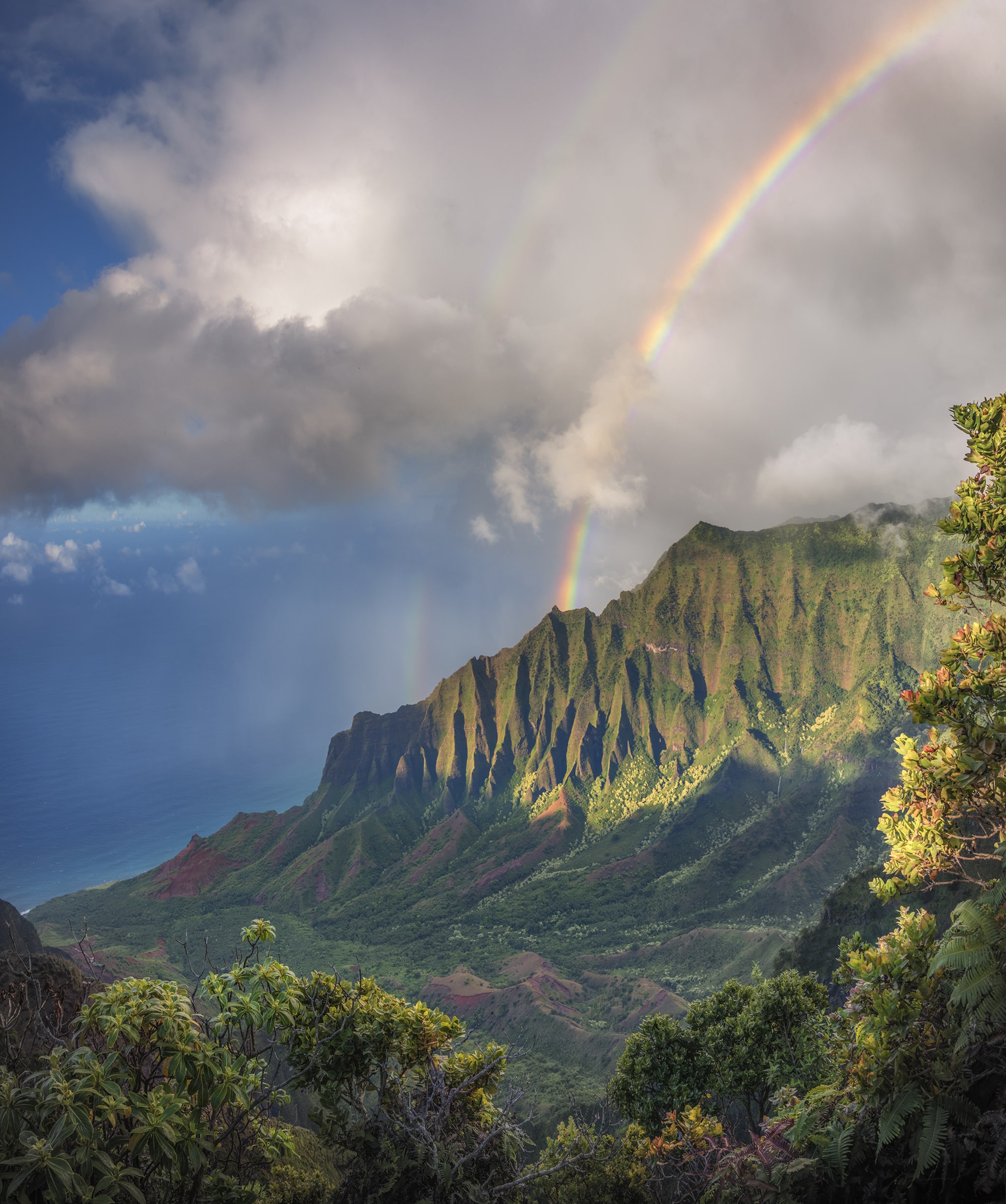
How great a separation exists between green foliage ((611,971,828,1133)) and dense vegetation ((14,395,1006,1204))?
14674 millimetres

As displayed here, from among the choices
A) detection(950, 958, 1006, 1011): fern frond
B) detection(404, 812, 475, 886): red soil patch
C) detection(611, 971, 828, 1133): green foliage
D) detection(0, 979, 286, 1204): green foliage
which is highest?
detection(0, 979, 286, 1204): green foliage

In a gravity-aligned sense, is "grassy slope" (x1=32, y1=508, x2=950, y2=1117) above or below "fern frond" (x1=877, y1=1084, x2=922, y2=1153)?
below

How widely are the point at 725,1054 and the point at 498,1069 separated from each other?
21.0 meters

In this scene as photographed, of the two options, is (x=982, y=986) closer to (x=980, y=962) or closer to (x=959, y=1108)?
(x=980, y=962)

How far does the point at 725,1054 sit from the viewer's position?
27812 mm

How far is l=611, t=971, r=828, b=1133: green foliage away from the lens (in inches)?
1056

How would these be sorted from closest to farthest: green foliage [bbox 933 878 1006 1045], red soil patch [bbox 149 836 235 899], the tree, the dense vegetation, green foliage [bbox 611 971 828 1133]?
the dense vegetation
green foliage [bbox 933 878 1006 1045]
the tree
green foliage [bbox 611 971 828 1133]
red soil patch [bbox 149 836 235 899]

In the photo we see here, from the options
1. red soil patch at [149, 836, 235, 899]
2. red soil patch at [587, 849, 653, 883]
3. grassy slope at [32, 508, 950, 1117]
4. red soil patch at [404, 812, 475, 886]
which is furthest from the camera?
red soil patch at [404, 812, 475, 886]

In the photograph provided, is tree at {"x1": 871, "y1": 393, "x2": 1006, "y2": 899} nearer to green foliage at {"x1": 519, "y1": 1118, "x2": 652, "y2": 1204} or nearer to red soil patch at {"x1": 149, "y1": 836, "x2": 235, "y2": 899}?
green foliage at {"x1": 519, "y1": 1118, "x2": 652, "y2": 1204}

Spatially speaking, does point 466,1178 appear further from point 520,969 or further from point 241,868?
point 241,868

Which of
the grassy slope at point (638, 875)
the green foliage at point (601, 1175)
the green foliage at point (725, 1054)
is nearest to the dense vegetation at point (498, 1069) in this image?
the green foliage at point (601, 1175)

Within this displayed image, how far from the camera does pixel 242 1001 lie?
8664mm

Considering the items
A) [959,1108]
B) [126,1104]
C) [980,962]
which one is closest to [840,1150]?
[959,1108]

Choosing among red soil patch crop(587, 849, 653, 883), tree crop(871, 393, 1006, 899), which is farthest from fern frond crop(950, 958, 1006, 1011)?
red soil patch crop(587, 849, 653, 883)
